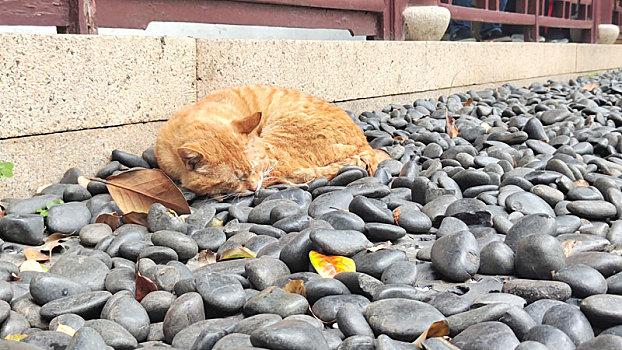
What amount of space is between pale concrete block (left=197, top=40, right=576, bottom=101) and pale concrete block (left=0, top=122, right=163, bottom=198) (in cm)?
69

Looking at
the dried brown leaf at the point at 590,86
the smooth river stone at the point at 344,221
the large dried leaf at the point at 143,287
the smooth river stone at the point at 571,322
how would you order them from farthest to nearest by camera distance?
the dried brown leaf at the point at 590,86, the smooth river stone at the point at 344,221, the large dried leaf at the point at 143,287, the smooth river stone at the point at 571,322

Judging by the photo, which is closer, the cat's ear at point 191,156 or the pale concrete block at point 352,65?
the cat's ear at point 191,156

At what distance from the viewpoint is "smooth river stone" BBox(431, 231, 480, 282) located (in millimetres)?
2031

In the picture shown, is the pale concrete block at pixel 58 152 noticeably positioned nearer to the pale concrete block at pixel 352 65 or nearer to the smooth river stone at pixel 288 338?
the pale concrete block at pixel 352 65

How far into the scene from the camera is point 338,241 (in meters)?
2.16

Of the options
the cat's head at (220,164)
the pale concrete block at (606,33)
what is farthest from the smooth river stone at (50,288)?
the pale concrete block at (606,33)

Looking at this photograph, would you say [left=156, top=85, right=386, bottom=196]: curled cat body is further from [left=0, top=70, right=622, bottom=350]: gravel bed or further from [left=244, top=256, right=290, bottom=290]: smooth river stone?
[left=244, top=256, right=290, bottom=290]: smooth river stone

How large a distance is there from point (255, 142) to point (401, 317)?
207 centimetres

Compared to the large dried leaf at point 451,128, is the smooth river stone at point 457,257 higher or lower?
lower

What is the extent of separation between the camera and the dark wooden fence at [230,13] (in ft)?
11.2

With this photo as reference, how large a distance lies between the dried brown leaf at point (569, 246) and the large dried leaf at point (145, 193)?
169 cm

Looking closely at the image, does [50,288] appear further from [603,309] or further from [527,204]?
[527,204]

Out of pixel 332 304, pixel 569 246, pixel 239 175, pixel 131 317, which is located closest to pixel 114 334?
pixel 131 317

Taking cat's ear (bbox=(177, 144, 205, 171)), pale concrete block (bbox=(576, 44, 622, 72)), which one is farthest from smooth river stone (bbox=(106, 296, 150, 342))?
pale concrete block (bbox=(576, 44, 622, 72))
